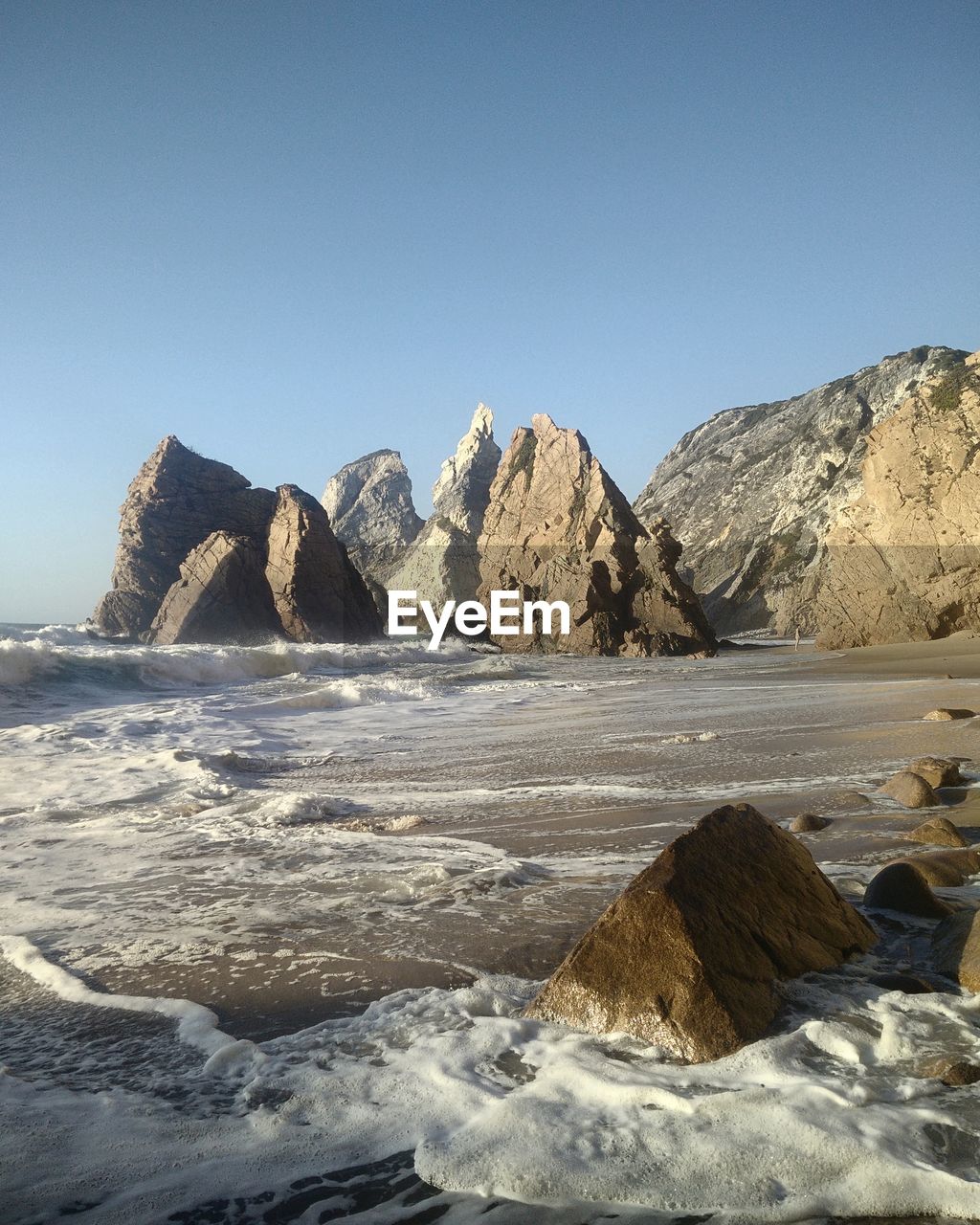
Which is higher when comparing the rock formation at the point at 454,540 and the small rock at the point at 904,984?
the rock formation at the point at 454,540

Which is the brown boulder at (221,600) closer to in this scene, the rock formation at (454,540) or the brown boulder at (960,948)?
the rock formation at (454,540)

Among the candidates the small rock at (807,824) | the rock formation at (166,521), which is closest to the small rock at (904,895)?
the small rock at (807,824)

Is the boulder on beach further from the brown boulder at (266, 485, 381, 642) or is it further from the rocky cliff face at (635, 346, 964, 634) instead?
the rocky cliff face at (635, 346, 964, 634)

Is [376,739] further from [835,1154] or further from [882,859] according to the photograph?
[835,1154]

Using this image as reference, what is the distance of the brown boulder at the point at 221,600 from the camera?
4088 centimetres

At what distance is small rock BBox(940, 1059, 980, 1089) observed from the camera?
6.24 ft

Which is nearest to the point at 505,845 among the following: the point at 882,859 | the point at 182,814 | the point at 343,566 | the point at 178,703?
the point at 882,859

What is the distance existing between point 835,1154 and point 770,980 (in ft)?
2.27

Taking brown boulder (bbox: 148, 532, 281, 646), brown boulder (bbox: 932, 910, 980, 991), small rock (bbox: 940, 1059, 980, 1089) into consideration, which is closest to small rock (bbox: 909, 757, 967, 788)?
brown boulder (bbox: 932, 910, 980, 991)

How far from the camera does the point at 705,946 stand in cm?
229

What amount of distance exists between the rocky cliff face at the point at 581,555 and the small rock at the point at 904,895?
34144mm

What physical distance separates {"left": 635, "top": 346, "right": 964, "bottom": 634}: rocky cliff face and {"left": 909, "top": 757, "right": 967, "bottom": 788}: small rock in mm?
44966

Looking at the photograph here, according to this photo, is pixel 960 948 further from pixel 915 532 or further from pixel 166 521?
pixel 166 521

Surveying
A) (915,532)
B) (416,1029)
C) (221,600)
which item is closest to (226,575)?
(221,600)
